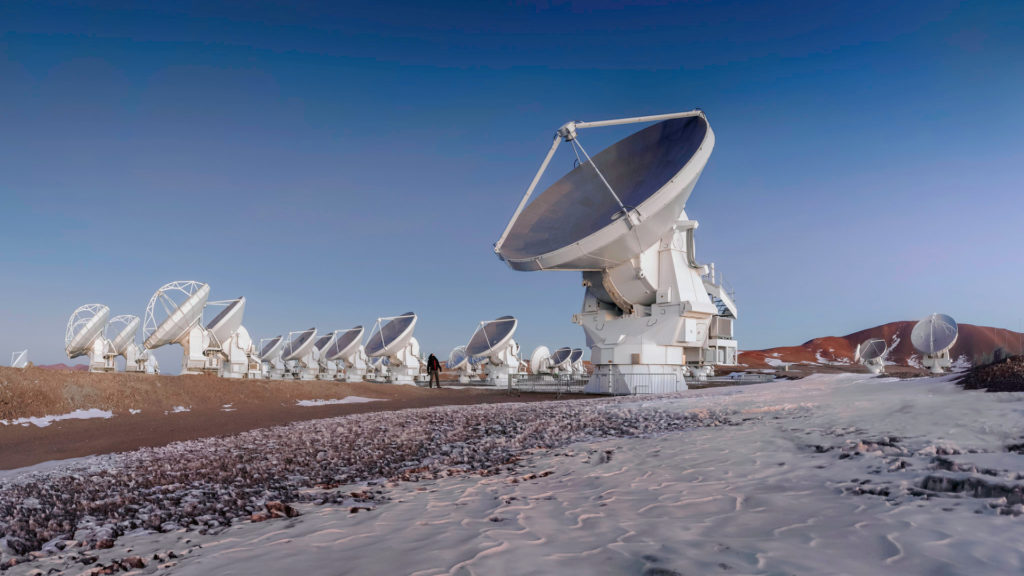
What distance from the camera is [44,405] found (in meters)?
16.8

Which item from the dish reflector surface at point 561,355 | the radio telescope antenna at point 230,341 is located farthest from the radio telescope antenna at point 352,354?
the dish reflector surface at point 561,355

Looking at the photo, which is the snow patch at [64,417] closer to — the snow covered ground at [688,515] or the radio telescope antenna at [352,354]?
the snow covered ground at [688,515]

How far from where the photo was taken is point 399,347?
47.4 meters

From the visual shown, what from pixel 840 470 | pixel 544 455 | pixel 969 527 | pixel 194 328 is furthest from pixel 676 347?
pixel 194 328

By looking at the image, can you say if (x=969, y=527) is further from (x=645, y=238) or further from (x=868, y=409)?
(x=645, y=238)

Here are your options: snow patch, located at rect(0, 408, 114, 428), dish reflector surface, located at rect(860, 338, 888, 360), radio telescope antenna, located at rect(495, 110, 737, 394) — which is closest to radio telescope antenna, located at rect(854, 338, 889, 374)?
dish reflector surface, located at rect(860, 338, 888, 360)

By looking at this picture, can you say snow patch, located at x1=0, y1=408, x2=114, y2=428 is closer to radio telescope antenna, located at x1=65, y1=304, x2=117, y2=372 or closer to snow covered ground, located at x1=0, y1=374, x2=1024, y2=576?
snow covered ground, located at x1=0, y1=374, x2=1024, y2=576

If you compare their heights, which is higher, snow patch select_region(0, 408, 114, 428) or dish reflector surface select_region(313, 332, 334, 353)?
dish reflector surface select_region(313, 332, 334, 353)

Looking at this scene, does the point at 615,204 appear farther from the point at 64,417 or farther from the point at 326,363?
the point at 326,363

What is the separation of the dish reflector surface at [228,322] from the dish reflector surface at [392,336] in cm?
1046

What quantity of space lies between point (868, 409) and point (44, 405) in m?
20.8

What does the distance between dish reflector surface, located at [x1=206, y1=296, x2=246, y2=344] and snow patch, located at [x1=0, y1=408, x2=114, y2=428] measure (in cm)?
2446

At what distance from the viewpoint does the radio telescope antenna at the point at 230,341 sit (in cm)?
4147

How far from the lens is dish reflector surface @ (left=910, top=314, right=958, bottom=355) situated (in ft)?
136
